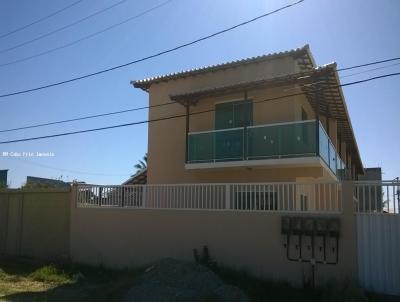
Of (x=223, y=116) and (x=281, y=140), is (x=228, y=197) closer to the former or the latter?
(x=281, y=140)

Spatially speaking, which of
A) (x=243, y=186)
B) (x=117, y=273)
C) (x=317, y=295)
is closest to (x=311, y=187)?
(x=243, y=186)

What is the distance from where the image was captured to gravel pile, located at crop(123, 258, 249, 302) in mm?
8008

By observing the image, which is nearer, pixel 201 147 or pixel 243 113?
pixel 201 147

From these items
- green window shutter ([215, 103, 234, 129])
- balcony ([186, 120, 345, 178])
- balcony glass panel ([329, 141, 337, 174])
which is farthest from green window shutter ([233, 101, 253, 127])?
balcony glass panel ([329, 141, 337, 174])

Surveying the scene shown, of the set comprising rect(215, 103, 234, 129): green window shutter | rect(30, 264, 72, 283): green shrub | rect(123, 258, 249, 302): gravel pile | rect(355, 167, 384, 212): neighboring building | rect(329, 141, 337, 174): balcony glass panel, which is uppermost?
rect(215, 103, 234, 129): green window shutter

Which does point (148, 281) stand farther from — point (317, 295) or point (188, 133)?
point (188, 133)

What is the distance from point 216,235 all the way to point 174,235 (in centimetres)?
135

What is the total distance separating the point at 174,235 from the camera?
12.4 metres

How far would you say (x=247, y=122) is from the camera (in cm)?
1582

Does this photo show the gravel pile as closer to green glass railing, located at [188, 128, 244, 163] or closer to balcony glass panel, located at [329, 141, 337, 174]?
green glass railing, located at [188, 128, 244, 163]

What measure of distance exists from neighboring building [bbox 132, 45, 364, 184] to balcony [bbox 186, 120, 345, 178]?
0.10ft

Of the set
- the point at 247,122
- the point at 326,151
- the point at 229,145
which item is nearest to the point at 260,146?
the point at 229,145

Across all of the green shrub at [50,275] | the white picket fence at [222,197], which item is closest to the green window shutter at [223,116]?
the white picket fence at [222,197]

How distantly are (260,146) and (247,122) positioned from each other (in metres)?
1.56
